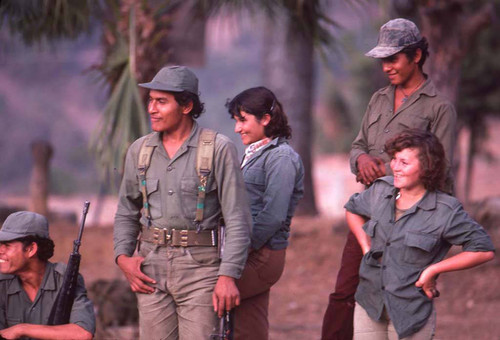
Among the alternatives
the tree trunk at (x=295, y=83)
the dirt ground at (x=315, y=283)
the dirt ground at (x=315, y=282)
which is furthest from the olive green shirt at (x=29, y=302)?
the tree trunk at (x=295, y=83)

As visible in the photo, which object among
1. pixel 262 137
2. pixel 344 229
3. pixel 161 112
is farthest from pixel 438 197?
pixel 344 229

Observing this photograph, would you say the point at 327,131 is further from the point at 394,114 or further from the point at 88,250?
the point at 394,114

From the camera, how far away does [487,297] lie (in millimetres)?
8656

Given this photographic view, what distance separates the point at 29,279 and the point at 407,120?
2006mm

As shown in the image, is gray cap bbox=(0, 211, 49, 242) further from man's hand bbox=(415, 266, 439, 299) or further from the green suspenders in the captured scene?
man's hand bbox=(415, 266, 439, 299)

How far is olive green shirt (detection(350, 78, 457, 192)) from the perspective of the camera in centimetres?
427

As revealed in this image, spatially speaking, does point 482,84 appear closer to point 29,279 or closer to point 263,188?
point 263,188

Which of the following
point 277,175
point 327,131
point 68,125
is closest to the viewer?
point 277,175

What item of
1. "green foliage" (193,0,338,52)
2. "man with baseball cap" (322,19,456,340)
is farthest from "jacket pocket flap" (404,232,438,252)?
"green foliage" (193,0,338,52)

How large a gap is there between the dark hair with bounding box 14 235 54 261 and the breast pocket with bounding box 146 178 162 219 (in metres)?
0.50

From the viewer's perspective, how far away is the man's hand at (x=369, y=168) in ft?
14.2

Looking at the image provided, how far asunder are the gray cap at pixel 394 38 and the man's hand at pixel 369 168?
531 millimetres

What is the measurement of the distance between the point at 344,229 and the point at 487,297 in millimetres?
2662

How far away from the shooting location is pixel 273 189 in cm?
415
